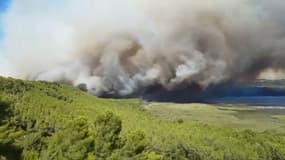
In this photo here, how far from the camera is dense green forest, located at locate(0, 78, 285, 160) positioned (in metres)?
20.1

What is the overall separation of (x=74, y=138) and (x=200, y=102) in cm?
11864

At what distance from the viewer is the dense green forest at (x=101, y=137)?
20.1 meters

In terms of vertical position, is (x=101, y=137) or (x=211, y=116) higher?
(x=211, y=116)

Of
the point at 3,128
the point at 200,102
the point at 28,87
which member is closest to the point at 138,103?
the point at 28,87

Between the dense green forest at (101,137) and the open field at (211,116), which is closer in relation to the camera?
the dense green forest at (101,137)

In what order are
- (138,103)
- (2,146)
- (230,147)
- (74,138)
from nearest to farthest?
(2,146)
(74,138)
(230,147)
(138,103)

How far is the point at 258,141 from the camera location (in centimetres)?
5400

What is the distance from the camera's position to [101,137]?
23391mm

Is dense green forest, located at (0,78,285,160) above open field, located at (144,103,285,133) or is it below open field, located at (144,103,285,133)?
below

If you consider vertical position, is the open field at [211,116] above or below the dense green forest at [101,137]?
above

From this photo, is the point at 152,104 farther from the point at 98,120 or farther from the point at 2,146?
the point at 2,146

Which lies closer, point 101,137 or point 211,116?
point 101,137

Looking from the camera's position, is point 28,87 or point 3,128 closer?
point 3,128

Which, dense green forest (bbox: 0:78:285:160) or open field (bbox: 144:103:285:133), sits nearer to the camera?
dense green forest (bbox: 0:78:285:160)
